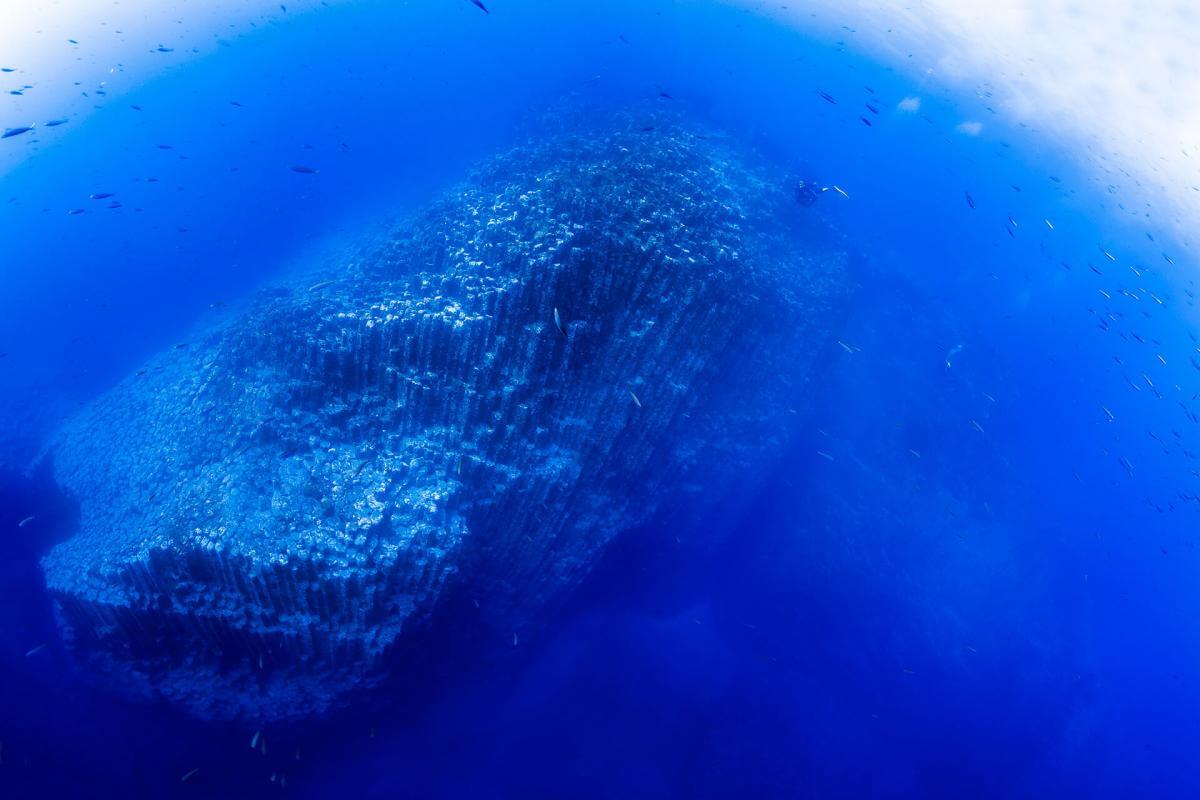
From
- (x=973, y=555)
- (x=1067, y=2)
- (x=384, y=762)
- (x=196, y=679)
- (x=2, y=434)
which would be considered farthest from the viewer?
(x=1067, y=2)

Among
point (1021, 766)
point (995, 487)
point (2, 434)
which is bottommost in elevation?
point (2, 434)

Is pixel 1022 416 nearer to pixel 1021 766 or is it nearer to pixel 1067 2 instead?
pixel 1021 766

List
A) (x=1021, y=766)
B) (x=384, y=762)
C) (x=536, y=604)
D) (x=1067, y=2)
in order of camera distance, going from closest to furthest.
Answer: (x=384, y=762)
(x=536, y=604)
(x=1021, y=766)
(x=1067, y=2)

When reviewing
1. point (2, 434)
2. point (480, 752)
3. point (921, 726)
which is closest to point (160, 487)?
point (480, 752)

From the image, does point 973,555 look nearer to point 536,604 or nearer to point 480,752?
point 536,604

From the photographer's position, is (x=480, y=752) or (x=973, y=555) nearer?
(x=480, y=752)

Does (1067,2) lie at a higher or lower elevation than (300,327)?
higher

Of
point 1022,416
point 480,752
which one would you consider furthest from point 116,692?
point 1022,416
